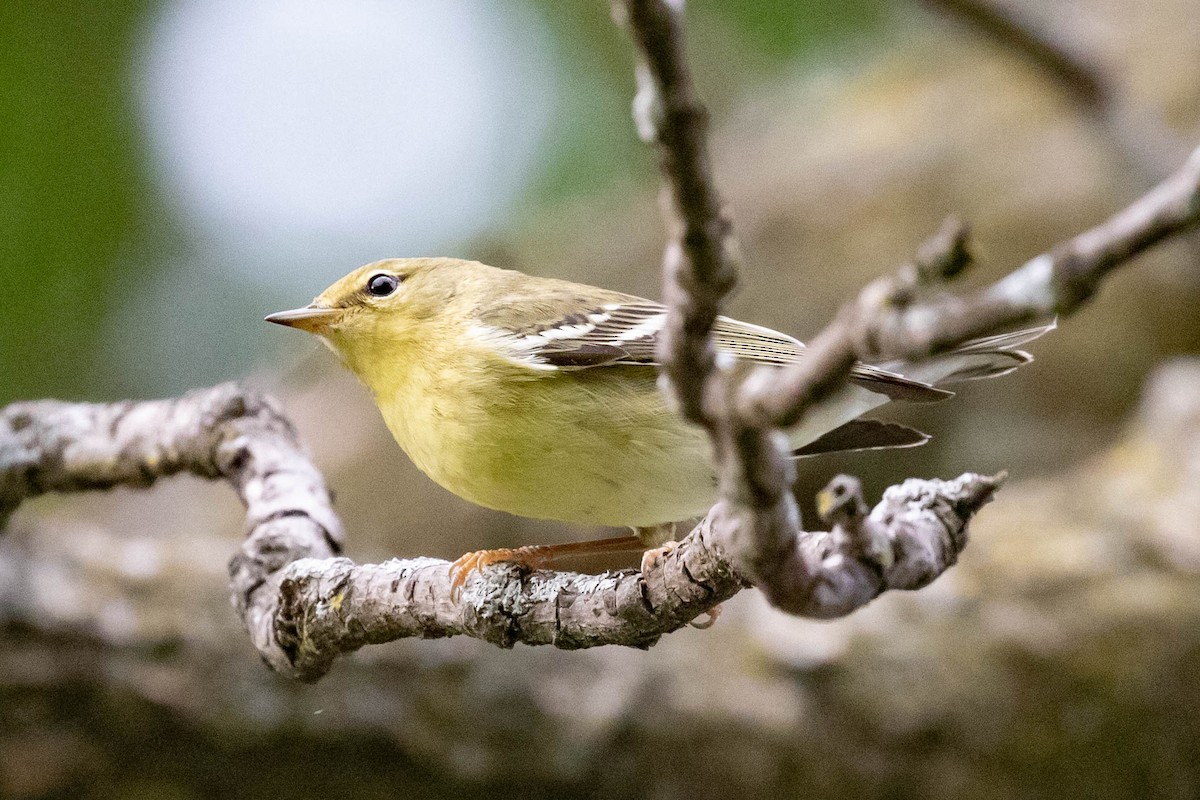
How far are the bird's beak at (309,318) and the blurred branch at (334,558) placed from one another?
0.39 meters

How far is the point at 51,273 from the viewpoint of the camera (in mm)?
7316

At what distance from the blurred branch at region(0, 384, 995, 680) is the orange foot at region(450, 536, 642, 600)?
0.05 meters

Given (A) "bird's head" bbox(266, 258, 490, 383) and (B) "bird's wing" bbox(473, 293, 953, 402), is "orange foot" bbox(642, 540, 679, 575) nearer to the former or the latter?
(B) "bird's wing" bbox(473, 293, 953, 402)

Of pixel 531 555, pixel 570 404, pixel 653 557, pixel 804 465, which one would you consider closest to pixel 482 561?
pixel 531 555

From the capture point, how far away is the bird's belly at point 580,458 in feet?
10.4

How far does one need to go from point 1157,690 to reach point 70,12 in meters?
8.28

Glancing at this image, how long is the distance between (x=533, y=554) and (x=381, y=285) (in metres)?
1.46

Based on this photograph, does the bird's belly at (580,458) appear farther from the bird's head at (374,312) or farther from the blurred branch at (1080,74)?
the blurred branch at (1080,74)

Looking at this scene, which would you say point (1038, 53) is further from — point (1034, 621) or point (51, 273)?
point (51, 273)

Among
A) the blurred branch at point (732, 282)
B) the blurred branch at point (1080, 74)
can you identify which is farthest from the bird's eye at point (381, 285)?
the blurred branch at point (1080, 74)

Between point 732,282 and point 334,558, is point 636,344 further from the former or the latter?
point 732,282

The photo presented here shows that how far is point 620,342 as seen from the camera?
3.48 m

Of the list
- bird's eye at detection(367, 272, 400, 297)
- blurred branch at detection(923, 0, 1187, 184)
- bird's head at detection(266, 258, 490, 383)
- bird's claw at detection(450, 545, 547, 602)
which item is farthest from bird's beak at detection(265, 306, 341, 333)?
blurred branch at detection(923, 0, 1187, 184)

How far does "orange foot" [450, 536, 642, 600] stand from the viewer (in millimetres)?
2746
